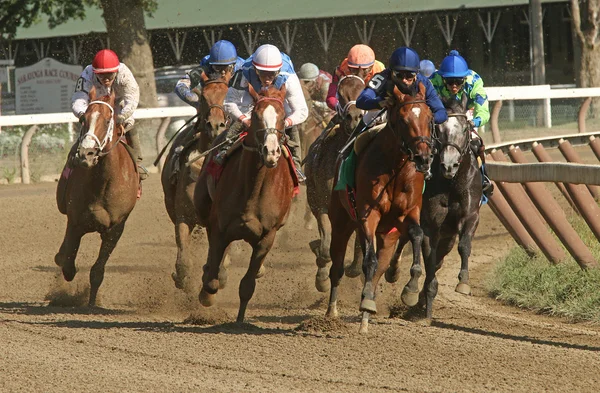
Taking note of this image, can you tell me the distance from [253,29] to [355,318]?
27.8 meters

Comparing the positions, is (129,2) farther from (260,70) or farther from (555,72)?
(555,72)

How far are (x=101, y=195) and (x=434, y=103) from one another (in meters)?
3.15

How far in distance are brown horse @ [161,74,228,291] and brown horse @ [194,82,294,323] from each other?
133 centimetres

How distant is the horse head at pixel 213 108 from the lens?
965cm

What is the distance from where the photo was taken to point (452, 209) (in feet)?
29.2

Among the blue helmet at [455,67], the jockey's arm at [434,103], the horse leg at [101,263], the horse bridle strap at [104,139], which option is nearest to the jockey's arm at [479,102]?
the blue helmet at [455,67]

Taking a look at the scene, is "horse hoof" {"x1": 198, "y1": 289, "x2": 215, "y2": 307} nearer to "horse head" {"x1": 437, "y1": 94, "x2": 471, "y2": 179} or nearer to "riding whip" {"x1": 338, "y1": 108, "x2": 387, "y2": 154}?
"riding whip" {"x1": 338, "y1": 108, "x2": 387, "y2": 154}

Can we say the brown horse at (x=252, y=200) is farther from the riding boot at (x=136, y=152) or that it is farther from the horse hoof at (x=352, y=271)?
the riding boot at (x=136, y=152)

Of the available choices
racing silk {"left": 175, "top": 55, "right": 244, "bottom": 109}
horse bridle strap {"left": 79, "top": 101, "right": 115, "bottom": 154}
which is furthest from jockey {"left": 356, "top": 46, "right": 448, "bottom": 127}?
racing silk {"left": 175, "top": 55, "right": 244, "bottom": 109}

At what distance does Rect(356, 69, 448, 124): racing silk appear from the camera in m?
7.86

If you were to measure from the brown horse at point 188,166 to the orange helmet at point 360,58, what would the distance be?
1199 millimetres

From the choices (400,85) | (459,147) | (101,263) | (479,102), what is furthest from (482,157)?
(101,263)

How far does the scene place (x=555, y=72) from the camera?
3566cm

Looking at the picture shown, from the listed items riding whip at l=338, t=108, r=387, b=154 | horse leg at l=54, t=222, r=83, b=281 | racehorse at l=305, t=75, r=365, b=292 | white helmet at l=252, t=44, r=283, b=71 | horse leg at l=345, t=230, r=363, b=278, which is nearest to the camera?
white helmet at l=252, t=44, r=283, b=71
